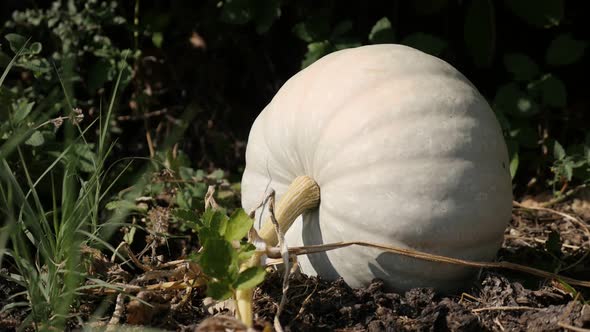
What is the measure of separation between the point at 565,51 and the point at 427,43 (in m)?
0.60

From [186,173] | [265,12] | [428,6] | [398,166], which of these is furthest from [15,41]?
[428,6]

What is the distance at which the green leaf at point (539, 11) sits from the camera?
3.23 m

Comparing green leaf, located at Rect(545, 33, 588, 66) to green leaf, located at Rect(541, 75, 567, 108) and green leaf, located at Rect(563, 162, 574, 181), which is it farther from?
green leaf, located at Rect(563, 162, 574, 181)

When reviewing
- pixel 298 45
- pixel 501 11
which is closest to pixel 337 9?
pixel 298 45

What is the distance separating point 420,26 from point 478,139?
1596 millimetres

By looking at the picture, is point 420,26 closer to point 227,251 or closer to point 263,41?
point 263,41

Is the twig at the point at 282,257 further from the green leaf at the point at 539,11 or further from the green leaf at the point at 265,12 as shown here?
the green leaf at the point at 539,11

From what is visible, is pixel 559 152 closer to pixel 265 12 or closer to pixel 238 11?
pixel 265 12

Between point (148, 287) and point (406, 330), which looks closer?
point (406, 330)

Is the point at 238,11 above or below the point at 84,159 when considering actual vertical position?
above

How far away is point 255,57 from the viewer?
379cm

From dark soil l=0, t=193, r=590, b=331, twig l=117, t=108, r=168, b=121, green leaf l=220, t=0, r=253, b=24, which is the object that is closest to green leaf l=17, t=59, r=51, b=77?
twig l=117, t=108, r=168, b=121

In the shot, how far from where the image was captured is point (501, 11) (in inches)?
144

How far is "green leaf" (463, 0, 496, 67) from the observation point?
3.38 m
